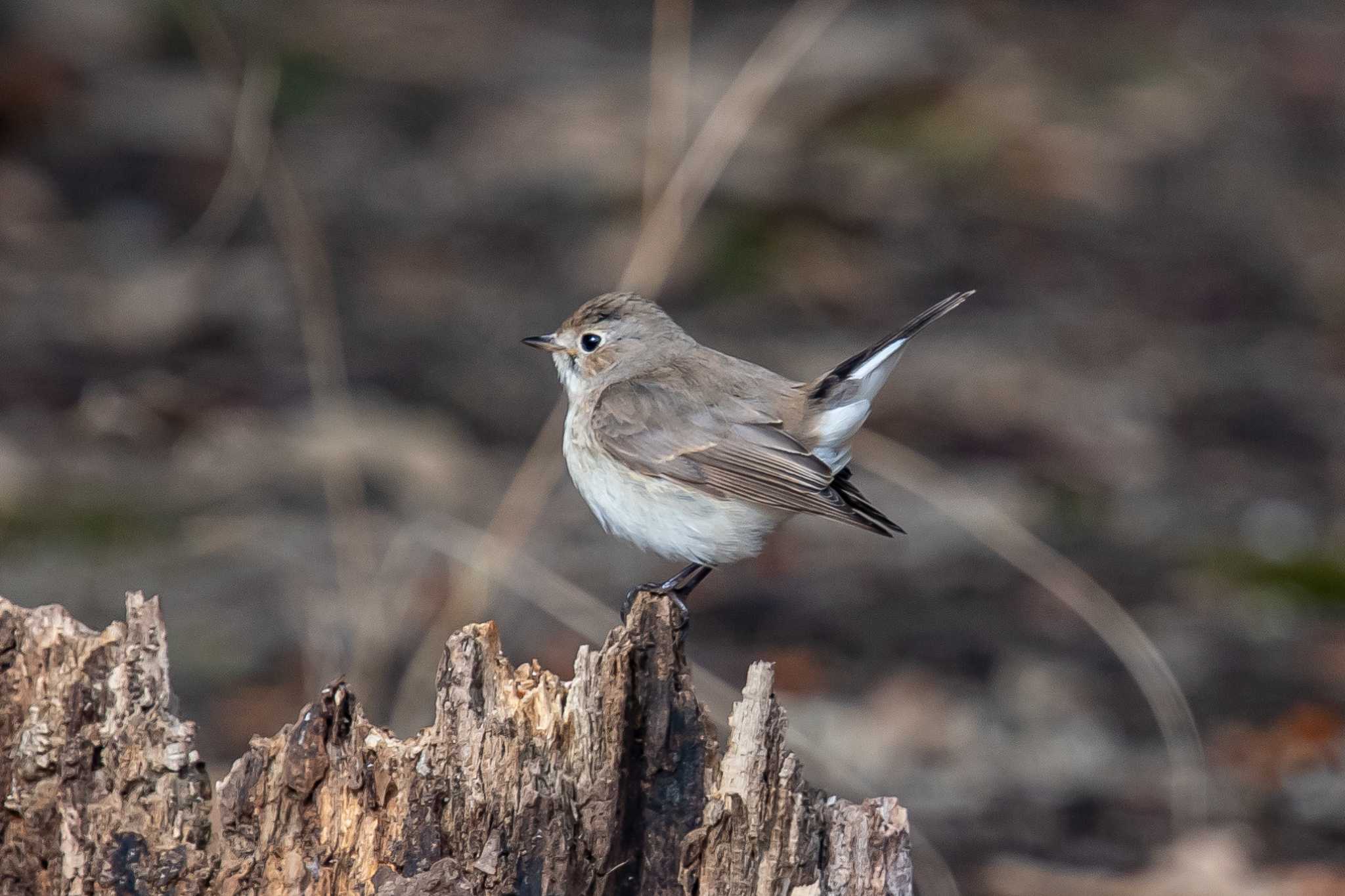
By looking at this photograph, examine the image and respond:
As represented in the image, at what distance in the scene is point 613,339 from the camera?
4871 mm

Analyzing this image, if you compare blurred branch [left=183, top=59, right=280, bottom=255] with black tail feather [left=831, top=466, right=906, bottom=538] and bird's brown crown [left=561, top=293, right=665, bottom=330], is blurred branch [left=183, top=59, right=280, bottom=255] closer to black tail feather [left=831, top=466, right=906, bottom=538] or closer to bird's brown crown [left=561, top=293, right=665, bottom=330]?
bird's brown crown [left=561, top=293, right=665, bottom=330]

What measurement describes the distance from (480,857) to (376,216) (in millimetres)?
8372

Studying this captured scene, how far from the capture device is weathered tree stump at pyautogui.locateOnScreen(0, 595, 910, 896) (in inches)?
115

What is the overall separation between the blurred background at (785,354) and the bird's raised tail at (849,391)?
692mm

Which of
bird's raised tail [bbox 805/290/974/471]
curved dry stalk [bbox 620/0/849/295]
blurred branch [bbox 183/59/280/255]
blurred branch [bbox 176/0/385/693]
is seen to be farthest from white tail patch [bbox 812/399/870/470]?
blurred branch [bbox 183/59/280/255]

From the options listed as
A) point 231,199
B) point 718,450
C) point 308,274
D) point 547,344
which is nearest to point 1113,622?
point 718,450

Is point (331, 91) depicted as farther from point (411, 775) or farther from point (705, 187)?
point (411, 775)

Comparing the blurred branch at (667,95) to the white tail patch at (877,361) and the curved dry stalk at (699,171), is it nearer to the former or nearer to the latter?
the curved dry stalk at (699,171)

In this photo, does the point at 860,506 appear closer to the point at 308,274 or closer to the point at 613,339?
the point at 613,339

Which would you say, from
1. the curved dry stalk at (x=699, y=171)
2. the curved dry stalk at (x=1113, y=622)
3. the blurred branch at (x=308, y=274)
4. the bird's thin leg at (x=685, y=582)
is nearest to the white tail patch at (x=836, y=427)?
the curved dry stalk at (x=1113, y=622)

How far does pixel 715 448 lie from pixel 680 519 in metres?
0.23

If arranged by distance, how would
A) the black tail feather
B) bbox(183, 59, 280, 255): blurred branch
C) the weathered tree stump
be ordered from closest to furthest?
the weathered tree stump → the black tail feather → bbox(183, 59, 280, 255): blurred branch

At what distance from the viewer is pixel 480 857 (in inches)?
115

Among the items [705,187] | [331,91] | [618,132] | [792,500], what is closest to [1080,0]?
[618,132]
